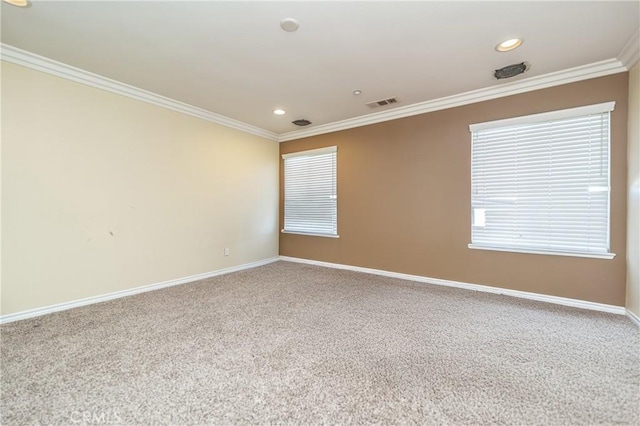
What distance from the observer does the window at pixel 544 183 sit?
272 centimetres

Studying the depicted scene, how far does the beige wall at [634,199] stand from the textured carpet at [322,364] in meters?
0.31

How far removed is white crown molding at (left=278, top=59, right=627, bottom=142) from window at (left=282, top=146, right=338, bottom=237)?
1.93 ft

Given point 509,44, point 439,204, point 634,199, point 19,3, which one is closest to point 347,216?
point 439,204

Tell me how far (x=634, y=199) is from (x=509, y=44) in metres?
1.90

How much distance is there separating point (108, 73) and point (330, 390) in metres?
3.79

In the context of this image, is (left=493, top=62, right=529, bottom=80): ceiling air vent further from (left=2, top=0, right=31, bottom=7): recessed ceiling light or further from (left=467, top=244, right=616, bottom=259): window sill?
(left=2, top=0, right=31, bottom=7): recessed ceiling light

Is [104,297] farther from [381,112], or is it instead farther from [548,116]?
[548,116]

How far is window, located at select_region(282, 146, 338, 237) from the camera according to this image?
4.72m

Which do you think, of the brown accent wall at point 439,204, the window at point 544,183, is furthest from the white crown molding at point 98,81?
the window at point 544,183

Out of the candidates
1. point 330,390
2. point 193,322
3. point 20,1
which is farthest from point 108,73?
point 330,390

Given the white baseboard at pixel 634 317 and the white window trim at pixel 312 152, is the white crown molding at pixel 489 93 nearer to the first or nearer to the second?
the white window trim at pixel 312 152

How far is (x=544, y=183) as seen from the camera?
117 inches

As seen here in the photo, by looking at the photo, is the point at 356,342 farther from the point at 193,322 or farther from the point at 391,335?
the point at 193,322

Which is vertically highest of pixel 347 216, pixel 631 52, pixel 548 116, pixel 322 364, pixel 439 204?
pixel 631 52
